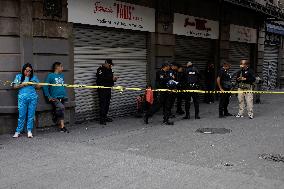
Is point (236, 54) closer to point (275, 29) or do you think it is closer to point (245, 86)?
point (275, 29)

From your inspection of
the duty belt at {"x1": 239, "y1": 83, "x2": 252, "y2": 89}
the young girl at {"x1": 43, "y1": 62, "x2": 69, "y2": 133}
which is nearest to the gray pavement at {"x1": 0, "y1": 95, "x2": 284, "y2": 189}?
the young girl at {"x1": 43, "y1": 62, "x2": 69, "y2": 133}

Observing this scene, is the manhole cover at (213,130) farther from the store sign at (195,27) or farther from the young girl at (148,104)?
the store sign at (195,27)

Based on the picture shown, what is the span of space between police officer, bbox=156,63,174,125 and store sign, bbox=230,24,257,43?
345 inches

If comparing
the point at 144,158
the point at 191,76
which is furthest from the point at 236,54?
the point at 144,158

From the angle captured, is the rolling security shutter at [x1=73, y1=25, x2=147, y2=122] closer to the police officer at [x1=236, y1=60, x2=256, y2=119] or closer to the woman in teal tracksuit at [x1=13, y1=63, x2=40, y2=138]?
the woman in teal tracksuit at [x1=13, y1=63, x2=40, y2=138]

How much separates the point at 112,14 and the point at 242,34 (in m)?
10.1

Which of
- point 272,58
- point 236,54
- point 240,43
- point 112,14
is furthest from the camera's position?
point 272,58

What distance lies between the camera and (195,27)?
1608cm

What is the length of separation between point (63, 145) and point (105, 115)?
3.17 metres

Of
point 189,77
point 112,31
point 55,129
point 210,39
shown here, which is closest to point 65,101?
point 55,129

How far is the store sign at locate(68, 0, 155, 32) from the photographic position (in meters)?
10.4

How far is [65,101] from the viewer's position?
33.5 feet

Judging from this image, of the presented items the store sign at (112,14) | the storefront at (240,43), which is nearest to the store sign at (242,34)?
the storefront at (240,43)

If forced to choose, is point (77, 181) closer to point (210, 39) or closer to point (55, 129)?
point (55, 129)
